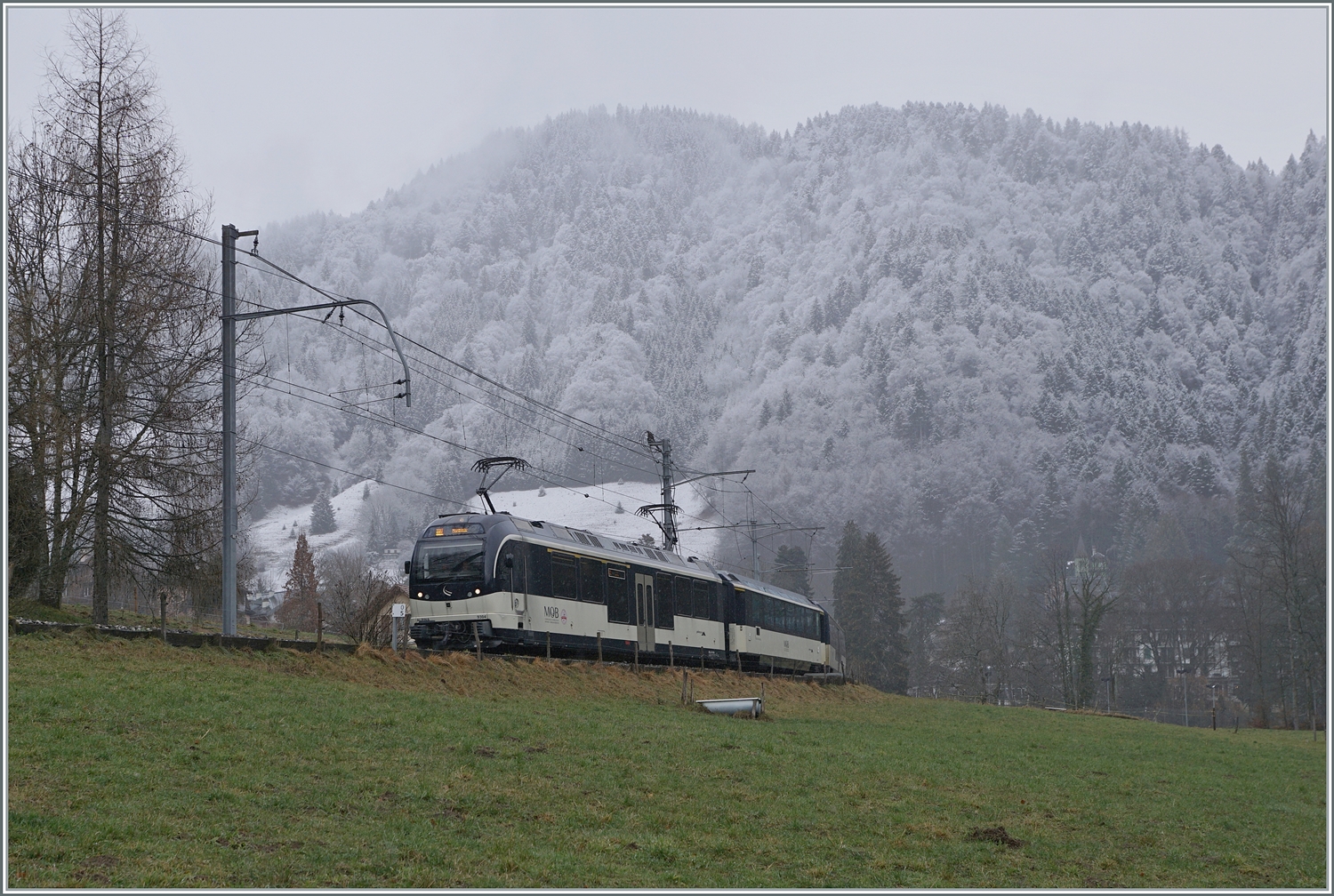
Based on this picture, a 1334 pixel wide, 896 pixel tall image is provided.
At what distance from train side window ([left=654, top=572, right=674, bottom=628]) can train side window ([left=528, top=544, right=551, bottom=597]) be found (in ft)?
20.2

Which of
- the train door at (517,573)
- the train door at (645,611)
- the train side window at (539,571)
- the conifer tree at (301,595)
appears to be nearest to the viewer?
the train door at (517,573)

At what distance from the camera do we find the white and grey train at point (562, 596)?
2927 centimetres

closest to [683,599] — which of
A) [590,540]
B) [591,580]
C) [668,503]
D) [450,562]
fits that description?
[590,540]

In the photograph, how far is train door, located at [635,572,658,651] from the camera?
35.1m

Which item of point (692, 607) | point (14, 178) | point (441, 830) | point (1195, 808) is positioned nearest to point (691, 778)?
point (441, 830)

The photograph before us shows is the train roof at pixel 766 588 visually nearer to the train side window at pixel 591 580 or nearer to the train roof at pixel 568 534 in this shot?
the train roof at pixel 568 534

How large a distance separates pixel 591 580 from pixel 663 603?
4.64 meters

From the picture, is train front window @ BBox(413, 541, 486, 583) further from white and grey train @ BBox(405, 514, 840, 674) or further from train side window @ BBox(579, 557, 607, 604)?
train side window @ BBox(579, 557, 607, 604)

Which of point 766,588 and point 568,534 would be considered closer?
point 568,534

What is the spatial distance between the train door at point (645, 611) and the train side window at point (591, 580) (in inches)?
81.9

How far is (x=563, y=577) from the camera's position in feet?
103

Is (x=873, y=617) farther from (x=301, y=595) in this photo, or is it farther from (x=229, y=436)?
(x=229, y=436)

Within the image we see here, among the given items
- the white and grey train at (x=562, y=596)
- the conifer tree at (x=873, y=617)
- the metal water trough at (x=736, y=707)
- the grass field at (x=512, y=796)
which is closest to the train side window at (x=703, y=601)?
the white and grey train at (x=562, y=596)

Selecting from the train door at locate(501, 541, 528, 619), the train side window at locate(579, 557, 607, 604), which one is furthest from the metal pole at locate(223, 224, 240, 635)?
A: the train side window at locate(579, 557, 607, 604)
